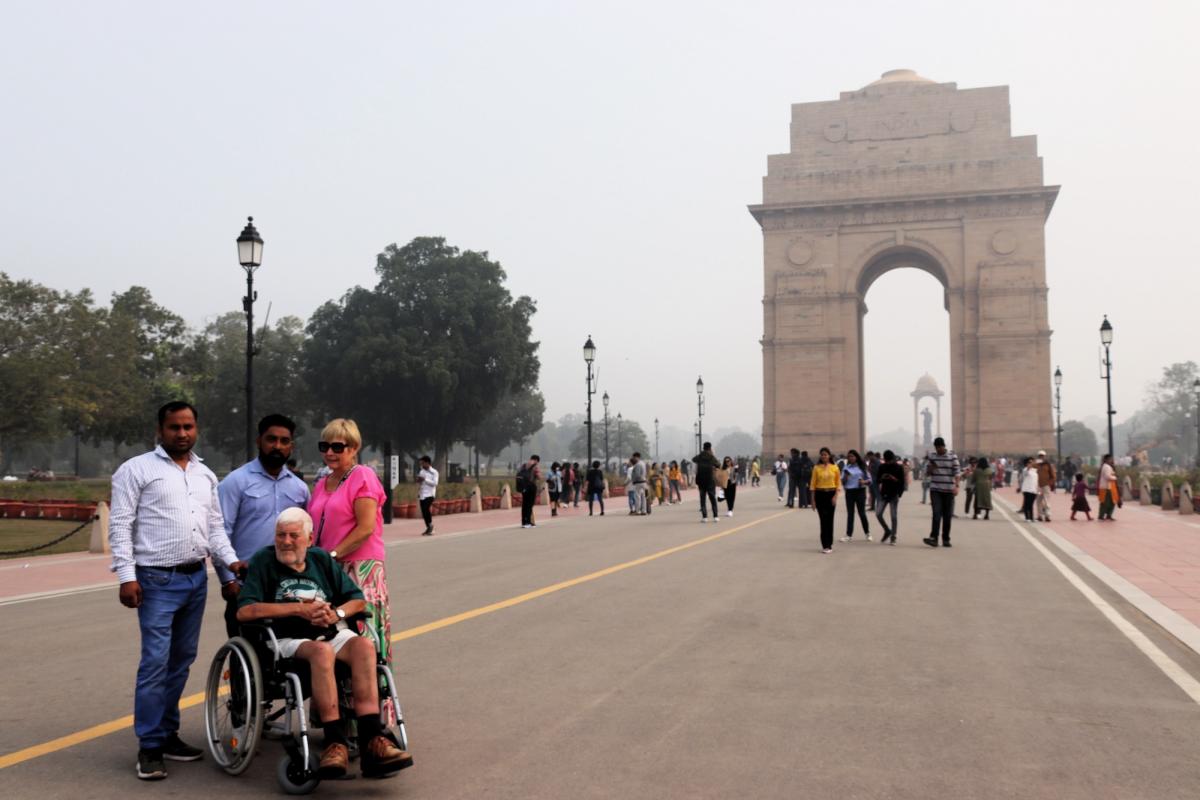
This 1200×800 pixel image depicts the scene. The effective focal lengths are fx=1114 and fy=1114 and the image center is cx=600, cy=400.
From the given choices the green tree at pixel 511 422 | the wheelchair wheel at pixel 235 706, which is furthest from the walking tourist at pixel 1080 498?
the green tree at pixel 511 422

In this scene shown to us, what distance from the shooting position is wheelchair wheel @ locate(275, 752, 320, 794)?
4.74 metres

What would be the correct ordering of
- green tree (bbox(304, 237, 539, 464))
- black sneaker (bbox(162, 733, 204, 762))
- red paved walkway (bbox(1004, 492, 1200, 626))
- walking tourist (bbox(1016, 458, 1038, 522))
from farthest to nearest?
green tree (bbox(304, 237, 539, 464))
walking tourist (bbox(1016, 458, 1038, 522))
red paved walkway (bbox(1004, 492, 1200, 626))
black sneaker (bbox(162, 733, 204, 762))

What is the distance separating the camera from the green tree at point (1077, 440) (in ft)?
533

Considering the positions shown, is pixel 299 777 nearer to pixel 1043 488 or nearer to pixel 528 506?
pixel 528 506

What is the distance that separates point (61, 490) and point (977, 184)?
2067 inches

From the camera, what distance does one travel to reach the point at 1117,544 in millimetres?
18875

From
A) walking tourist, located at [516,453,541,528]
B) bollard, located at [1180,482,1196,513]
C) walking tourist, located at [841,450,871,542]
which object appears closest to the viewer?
walking tourist, located at [841,450,871,542]

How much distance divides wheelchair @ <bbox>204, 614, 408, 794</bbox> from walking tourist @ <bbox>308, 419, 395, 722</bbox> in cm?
38

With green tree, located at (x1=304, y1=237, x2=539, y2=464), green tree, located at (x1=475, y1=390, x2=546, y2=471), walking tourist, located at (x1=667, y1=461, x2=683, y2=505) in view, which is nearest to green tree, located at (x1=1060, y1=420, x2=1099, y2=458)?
green tree, located at (x1=475, y1=390, x2=546, y2=471)

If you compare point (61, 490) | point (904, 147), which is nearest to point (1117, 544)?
point (61, 490)

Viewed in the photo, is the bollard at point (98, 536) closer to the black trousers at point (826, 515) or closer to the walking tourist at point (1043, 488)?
the black trousers at point (826, 515)

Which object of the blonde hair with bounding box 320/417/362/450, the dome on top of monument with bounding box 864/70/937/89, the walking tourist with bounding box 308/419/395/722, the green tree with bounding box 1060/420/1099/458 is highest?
the dome on top of monument with bounding box 864/70/937/89

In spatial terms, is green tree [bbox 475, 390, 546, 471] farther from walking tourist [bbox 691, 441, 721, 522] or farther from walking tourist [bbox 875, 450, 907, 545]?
walking tourist [bbox 875, 450, 907, 545]

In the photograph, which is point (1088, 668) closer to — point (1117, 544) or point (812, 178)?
point (1117, 544)
